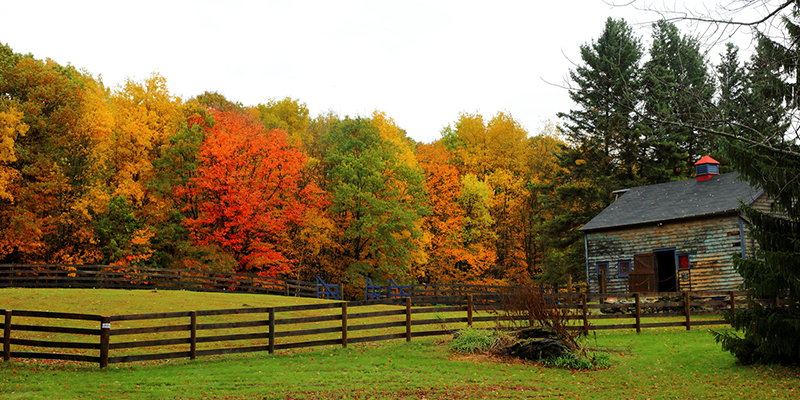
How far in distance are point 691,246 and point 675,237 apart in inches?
30.4

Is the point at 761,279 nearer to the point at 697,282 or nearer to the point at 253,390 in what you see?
the point at 253,390

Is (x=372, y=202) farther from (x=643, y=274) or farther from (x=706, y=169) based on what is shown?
(x=706, y=169)

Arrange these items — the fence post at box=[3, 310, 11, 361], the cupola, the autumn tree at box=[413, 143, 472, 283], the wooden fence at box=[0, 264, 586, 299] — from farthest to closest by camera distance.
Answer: the autumn tree at box=[413, 143, 472, 283] → the cupola → the wooden fence at box=[0, 264, 586, 299] → the fence post at box=[3, 310, 11, 361]

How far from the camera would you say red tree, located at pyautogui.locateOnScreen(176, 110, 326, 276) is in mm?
31141

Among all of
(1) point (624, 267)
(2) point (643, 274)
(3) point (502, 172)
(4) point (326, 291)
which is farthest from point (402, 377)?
(3) point (502, 172)

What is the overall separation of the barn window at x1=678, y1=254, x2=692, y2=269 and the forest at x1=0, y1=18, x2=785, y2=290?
5387 mm

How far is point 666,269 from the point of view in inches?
1070

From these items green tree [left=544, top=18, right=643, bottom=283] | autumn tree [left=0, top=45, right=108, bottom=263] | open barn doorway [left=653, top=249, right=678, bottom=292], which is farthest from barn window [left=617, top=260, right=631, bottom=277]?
autumn tree [left=0, top=45, right=108, bottom=263]

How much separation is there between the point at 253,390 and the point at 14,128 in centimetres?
2466

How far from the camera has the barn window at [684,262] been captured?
24.6m

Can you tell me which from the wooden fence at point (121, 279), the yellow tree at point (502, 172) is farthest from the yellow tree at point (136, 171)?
the yellow tree at point (502, 172)

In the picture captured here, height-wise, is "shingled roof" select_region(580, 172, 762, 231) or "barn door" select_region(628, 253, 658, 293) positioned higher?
"shingled roof" select_region(580, 172, 762, 231)

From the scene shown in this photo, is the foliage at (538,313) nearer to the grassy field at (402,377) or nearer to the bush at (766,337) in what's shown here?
the grassy field at (402,377)

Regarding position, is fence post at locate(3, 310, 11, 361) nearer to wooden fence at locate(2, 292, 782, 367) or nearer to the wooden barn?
wooden fence at locate(2, 292, 782, 367)
